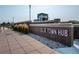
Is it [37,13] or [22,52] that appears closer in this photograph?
[22,52]

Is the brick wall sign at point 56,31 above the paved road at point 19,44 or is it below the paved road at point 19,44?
above

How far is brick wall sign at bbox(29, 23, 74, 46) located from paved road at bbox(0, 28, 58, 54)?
0.28m

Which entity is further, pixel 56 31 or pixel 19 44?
pixel 56 31

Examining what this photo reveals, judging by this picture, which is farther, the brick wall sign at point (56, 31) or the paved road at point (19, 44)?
the brick wall sign at point (56, 31)

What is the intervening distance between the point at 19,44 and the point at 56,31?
36.5 inches

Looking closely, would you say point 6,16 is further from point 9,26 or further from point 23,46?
point 23,46

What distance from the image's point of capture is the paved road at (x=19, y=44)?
3.13 metres

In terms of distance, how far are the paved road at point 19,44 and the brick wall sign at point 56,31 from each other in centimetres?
28

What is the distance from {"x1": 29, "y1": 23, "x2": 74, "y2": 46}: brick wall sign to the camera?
3.30 m

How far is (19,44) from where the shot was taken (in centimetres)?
329
